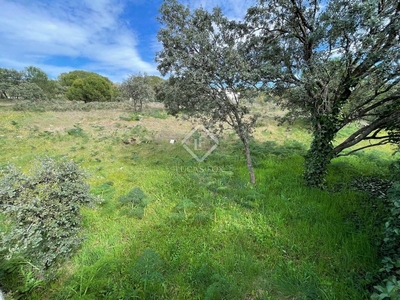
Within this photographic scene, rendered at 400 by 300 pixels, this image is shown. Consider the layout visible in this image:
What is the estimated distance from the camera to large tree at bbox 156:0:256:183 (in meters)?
4.29

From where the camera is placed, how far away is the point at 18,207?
2.53 metres

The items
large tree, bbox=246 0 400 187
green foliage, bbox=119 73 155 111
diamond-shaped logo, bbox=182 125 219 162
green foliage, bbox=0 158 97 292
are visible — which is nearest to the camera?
green foliage, bbox=0 158 97 292

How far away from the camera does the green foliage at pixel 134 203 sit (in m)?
3.99

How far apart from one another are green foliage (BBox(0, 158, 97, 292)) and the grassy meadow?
30cm

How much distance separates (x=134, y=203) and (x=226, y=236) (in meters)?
2.38

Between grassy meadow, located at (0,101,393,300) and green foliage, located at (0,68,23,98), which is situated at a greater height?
green foliage, located at (0,68,23,98)

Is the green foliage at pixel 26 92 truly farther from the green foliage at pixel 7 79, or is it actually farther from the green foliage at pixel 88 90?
the green foliage at pixel 88 90

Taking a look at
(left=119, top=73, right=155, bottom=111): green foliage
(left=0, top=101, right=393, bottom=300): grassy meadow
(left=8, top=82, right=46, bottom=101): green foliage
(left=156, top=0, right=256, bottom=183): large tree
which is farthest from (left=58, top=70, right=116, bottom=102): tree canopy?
(left=156, top=0, right=256, bottom=183): large tree

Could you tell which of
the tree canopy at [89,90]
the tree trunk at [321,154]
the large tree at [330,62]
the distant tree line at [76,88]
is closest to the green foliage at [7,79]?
the distant tree line at [76,88]

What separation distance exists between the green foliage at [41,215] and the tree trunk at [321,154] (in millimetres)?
5343

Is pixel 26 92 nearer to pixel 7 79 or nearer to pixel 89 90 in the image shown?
pixel 89 90

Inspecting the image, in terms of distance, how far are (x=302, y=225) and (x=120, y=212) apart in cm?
380

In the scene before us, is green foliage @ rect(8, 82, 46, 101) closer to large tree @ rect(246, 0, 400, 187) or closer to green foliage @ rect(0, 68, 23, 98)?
green foliage @ rect(0, 68, 23, 98)

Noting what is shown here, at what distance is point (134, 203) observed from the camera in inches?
174
